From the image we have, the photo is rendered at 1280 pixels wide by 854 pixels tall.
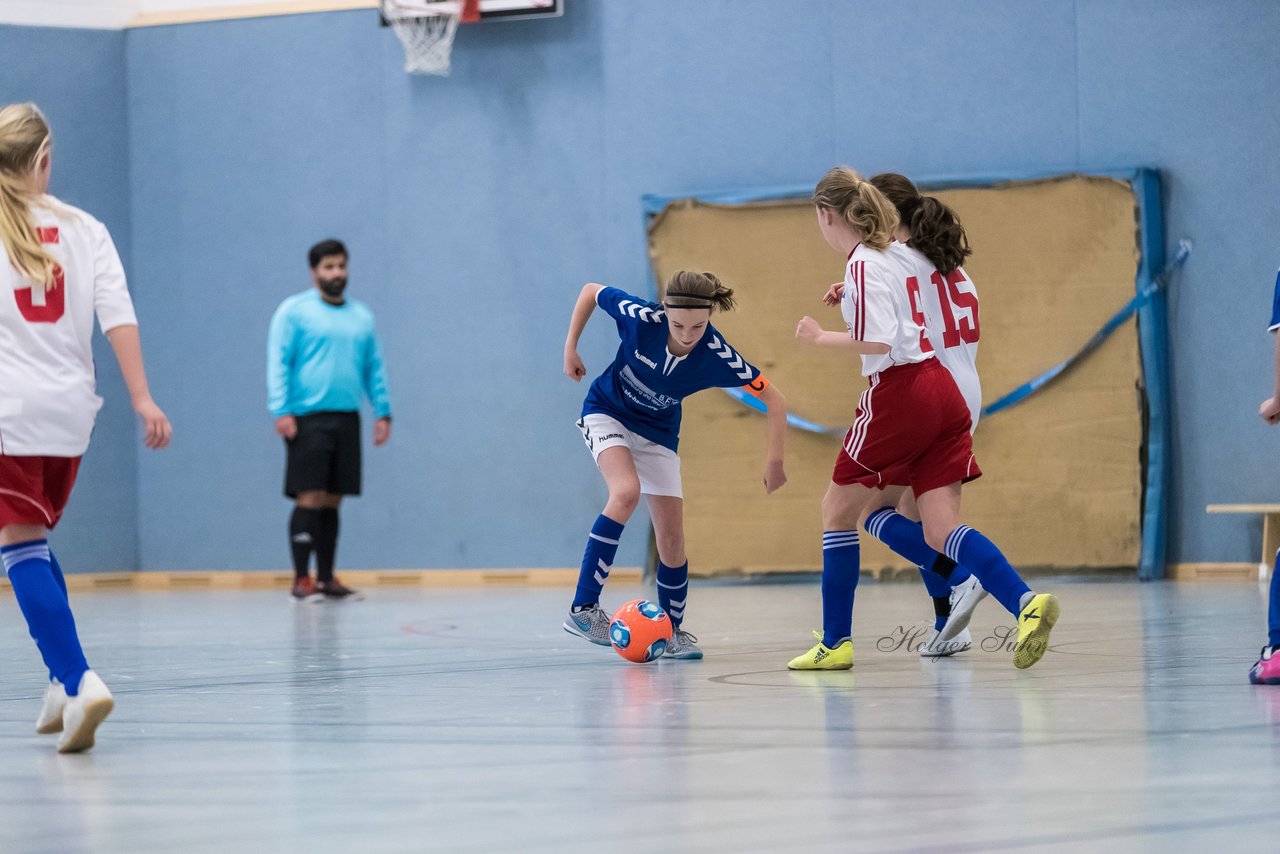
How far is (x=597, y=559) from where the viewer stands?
5801 mm

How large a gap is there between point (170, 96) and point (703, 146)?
4.04m

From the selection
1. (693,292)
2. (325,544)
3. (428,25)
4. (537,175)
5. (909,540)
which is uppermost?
(428,25)

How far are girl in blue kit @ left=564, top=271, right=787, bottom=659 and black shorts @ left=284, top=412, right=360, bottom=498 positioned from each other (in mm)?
4108

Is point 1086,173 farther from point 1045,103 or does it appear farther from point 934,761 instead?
point 934,761

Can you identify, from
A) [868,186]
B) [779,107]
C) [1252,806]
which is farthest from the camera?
[779,107]

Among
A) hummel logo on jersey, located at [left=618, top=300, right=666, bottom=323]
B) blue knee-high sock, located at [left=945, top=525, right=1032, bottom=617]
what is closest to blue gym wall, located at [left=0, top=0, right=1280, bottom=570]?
hummel logo on jersey, located at [left=618, top=300, right=666, bottom=323]

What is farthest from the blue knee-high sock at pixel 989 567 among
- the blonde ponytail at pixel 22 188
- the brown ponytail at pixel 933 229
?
the blonde ponytail at pixel 22 188

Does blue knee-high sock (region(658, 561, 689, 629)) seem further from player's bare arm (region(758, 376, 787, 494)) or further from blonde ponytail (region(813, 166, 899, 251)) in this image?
blonde ponytail (region(813, 166, 899, 251))

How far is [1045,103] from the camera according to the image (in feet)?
33.4

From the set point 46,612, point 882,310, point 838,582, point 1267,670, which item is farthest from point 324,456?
point 1267,670

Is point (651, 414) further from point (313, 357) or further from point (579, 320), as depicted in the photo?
point (313, 357)

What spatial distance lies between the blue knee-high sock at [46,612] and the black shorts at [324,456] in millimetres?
5819

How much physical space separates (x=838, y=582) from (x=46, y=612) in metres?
2.35

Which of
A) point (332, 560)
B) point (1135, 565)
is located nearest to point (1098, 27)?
point (1135, 565)
